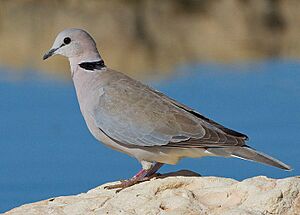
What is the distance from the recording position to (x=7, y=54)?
1711 cm

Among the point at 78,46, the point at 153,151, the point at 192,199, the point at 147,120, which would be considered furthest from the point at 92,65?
the point at 192,199

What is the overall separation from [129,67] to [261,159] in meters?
9.48

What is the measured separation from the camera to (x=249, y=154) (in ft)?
21.7

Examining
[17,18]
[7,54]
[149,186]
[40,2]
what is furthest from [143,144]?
[40,2]

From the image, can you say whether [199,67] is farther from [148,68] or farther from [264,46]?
[264,46]

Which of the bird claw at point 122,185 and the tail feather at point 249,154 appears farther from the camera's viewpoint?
the bird claw at point 122,185

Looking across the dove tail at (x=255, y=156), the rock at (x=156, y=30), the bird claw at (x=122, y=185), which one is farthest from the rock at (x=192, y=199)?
the rock at (x=156, y=30)

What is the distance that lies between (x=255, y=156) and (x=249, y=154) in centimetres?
4

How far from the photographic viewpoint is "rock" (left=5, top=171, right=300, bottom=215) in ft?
19.6

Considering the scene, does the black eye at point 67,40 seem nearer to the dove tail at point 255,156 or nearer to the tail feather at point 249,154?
the tail feather at point 249,154

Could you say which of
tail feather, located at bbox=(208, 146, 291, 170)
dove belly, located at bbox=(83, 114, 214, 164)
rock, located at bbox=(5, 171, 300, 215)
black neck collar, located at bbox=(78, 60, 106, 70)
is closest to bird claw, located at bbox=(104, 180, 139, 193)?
rock, located at bbox=(5, 171, 300, 215)

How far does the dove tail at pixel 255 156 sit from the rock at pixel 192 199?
0.88 feet

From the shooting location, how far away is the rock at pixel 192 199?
5.98 meters

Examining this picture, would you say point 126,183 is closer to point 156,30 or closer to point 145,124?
point 145,124
